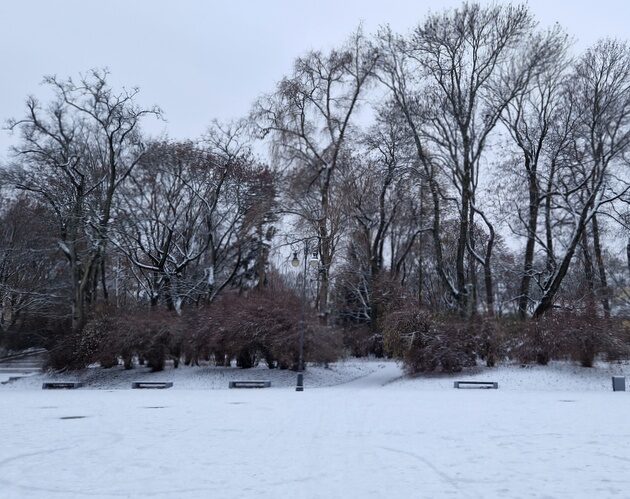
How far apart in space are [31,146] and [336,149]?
1688 centimetres

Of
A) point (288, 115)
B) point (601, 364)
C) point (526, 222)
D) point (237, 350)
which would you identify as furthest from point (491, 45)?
point (237, 350)

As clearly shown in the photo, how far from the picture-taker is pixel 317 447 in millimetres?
9562

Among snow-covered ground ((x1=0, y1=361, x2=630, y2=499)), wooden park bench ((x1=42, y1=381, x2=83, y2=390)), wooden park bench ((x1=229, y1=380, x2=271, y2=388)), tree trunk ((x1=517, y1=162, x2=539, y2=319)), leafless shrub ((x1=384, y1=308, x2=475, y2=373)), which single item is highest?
tree trunk ((x1=517, y1=162, x2=539, y2=319))

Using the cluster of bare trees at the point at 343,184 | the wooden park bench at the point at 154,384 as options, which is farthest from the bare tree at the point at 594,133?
the wooden park bench at the point at 154,384

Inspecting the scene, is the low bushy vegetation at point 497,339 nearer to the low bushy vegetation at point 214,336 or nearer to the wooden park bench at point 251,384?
the low bushy vegetation at point 214,336

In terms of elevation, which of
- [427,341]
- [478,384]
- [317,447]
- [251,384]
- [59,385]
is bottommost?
[317,447]

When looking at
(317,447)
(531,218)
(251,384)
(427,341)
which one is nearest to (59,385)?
(251,384)

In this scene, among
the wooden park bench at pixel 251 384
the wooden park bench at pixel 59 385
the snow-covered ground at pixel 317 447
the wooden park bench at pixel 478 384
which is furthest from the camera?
the wooden park bench at pixel 59 385

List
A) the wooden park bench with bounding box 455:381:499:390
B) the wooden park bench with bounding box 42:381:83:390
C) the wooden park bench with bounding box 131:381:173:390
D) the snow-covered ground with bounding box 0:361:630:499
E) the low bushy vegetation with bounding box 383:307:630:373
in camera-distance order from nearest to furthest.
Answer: the snow-covered ground with bounding box 0:361:630:499 → the wooden park bench with bounding box 455:381:499:390 → the low bushy vegetation with bounding box 383:307:630:373 → the wooden park bench with bounding box 131:381:173:390 → the wooden park bench with bounding box 42:381:83:390

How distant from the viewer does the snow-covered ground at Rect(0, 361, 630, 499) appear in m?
6.97

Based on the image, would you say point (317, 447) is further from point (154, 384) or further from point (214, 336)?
point (214, 336)

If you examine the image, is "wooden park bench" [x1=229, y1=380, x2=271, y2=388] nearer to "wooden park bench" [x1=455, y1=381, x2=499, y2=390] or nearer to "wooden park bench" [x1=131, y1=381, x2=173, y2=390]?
"wooden park bench" [x1=131, y1=381, x2=173, y2=390]

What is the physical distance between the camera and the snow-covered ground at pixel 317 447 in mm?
6969

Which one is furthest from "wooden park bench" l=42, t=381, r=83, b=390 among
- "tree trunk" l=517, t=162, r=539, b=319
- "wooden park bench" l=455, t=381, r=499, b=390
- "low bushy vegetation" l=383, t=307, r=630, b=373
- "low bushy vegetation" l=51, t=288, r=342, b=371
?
"tree trunk" l=517, t=162, r=539, b=319
